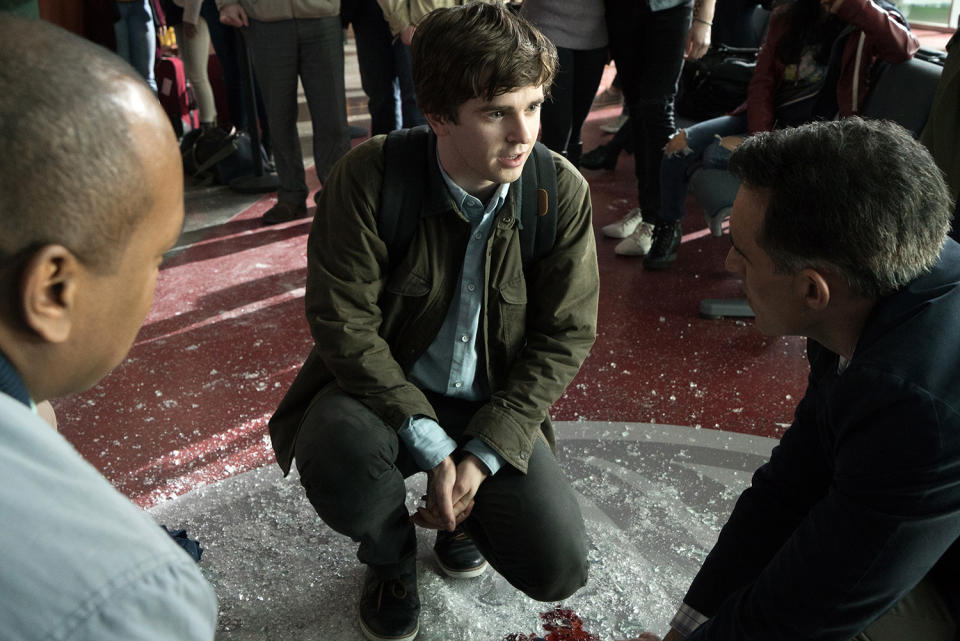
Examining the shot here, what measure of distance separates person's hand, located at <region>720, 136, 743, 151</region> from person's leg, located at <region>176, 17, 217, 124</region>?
2.94 metres

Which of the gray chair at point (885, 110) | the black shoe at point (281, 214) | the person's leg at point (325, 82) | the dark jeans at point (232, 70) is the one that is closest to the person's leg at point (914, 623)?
the gray chair at point (885, 110)

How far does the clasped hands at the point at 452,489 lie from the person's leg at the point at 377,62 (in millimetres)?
2661

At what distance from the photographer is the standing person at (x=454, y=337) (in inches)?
61.1

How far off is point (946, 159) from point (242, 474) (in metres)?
1.94

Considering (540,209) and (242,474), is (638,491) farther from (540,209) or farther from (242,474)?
(242,474)

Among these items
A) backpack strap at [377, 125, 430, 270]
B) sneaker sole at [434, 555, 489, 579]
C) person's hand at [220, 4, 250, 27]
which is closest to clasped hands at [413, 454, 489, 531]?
sneaker sole at [434, 555, 489, 579]

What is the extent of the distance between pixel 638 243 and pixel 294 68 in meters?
1.67

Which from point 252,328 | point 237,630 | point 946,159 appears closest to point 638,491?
point 237,630

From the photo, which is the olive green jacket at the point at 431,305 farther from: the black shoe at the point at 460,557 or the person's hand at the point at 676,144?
the person's hand at the point at 676,144

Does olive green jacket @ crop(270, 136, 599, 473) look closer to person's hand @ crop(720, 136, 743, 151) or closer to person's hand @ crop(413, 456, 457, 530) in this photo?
person's hand @ crop(413, 456, 457, 530)

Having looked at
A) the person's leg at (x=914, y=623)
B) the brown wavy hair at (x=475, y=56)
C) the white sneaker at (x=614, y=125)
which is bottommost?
the white sneaker at (x=614, y=125)

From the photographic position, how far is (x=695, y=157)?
3195 mm

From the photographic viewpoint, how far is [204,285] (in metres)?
3.34

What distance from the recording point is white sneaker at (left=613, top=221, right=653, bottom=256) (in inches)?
142
